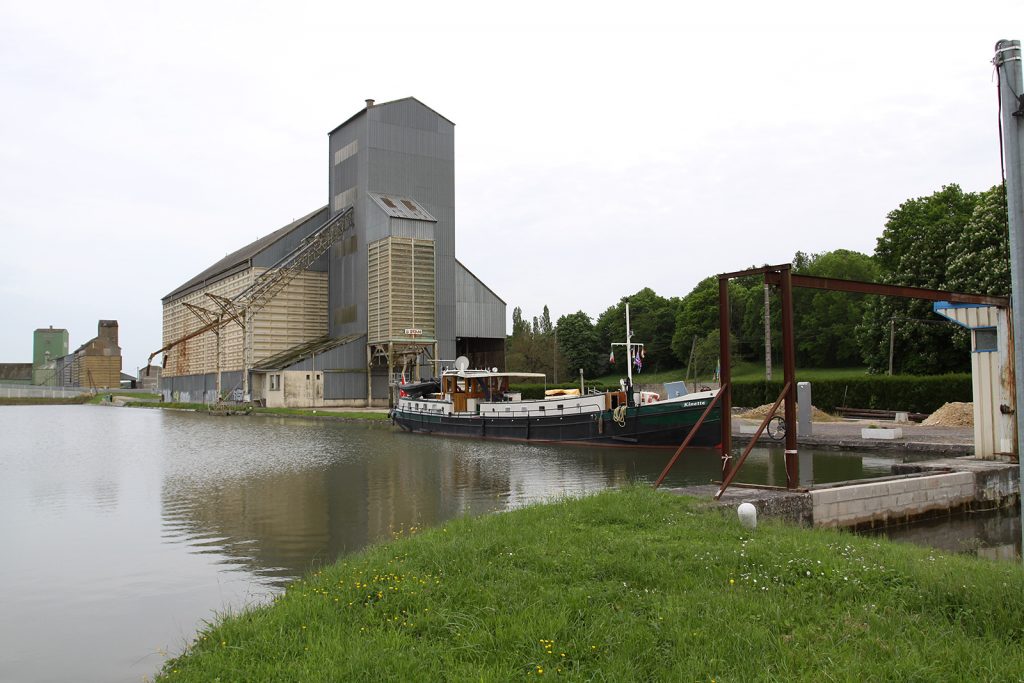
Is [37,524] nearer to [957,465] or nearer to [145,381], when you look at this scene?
[957,465]

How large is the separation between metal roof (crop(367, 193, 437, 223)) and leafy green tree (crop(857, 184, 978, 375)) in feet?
108

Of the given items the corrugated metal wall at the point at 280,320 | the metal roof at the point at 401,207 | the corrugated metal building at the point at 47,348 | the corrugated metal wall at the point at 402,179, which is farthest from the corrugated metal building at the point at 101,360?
the metal roof at the point at 401,207

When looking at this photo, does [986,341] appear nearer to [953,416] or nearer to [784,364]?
[784,364]

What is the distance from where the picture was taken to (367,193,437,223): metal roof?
56562 millimetres

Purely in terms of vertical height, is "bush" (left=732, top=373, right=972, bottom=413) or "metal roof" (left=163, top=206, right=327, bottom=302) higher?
"metal roof" (left=163, top=206, right=327, bottom=302)

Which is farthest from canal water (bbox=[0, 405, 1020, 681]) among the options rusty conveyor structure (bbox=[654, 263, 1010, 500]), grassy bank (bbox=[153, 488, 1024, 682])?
rusty conveyor structure (bbox=[654, 263, 1010, 500])

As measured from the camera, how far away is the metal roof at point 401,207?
186ft

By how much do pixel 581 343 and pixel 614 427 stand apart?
71294 mm

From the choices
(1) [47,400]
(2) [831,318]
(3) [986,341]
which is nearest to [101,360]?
(1) [47,400]

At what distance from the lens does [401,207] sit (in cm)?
5791

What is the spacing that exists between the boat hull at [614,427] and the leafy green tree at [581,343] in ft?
209

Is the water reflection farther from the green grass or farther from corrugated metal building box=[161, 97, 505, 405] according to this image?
the green grass

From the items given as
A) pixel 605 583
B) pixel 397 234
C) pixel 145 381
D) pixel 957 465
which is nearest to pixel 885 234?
pixel 397 234

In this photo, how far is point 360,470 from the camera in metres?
23.2
